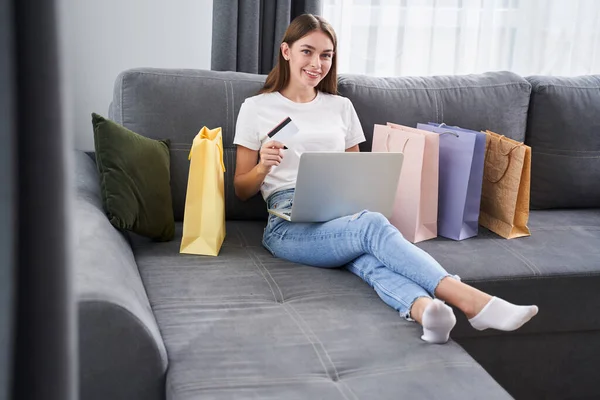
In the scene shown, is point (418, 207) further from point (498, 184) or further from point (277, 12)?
point (277, 12)

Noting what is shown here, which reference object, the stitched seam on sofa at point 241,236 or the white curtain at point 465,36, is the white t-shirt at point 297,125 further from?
the white curtain at point 465,36

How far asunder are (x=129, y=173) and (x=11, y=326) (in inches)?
69.0

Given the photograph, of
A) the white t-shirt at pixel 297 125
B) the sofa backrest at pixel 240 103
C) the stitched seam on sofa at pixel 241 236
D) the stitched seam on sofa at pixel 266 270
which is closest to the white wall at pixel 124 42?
the sofa backrest at pixel 240 103

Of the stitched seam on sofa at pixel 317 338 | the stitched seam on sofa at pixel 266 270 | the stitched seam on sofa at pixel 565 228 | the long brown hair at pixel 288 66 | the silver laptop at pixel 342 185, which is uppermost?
the long brown hair at pixel 288 66

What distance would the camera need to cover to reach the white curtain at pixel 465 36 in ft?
10.3

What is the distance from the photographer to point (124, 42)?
9.13ft

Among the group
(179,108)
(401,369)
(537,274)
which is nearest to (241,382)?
(401,369)

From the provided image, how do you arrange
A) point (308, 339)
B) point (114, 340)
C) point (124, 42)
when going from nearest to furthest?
point (114, 340), point (308, 339), point (124, 42)

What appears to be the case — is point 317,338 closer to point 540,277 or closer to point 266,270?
point 266,270

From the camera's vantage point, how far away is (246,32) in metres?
2.76

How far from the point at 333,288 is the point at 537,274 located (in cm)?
62

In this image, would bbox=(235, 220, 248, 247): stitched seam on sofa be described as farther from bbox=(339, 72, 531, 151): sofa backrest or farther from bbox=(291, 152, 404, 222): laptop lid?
bbox=(339, 72, 531, 151): sofa backrest

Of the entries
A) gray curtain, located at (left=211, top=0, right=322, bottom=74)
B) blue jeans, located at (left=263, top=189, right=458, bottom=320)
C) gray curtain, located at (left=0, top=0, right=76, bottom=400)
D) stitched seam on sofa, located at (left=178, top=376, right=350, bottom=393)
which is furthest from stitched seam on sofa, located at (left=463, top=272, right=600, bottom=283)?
gray curtain, located at (left=0, top=0, right=76, bottom=400)

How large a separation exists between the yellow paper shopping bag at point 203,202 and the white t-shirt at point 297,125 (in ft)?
0.69
